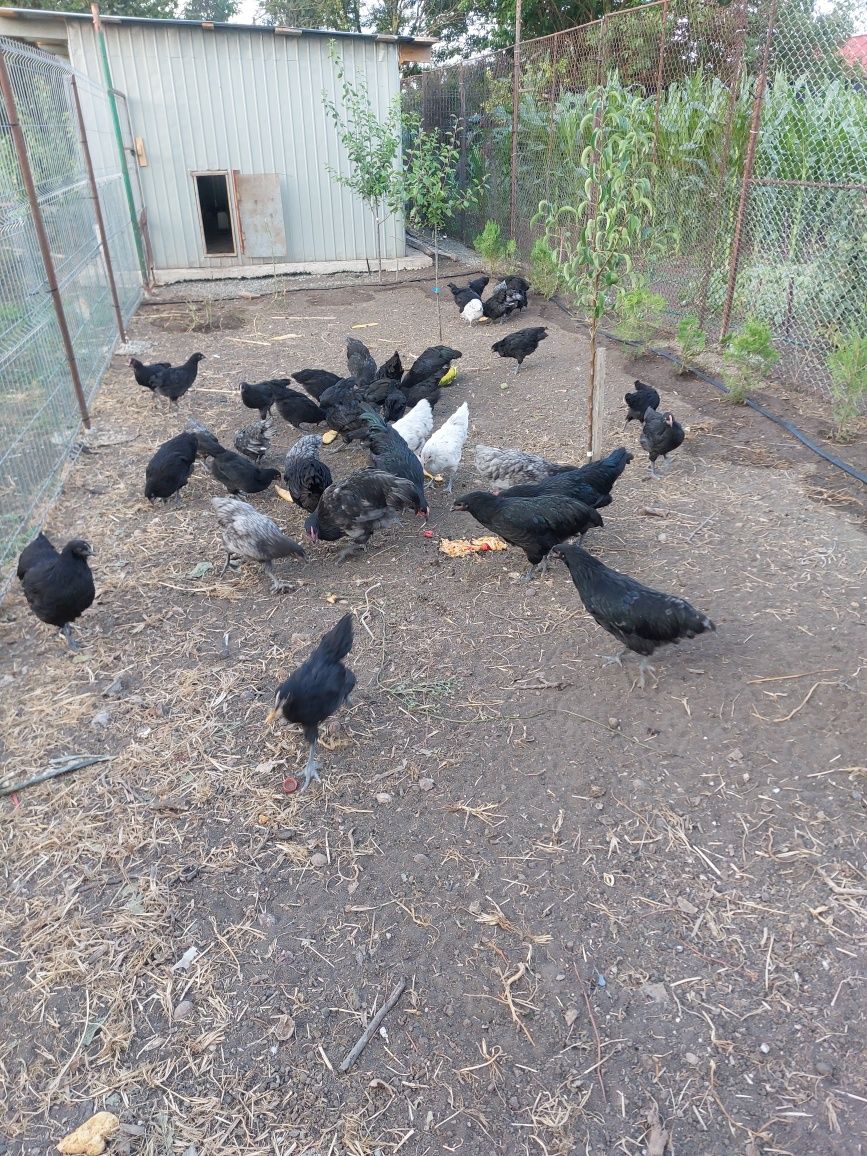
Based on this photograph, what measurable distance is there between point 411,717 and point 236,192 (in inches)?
582

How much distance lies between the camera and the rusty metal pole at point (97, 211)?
9.21 metres

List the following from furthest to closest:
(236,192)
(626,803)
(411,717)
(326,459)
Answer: (236,192) → (326,459) → (411,717) → (626,803)

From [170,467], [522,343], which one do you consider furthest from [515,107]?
[170,467]

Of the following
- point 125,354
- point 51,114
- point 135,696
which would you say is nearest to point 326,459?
point 135,696

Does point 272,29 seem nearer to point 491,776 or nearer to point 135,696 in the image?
point 135,696

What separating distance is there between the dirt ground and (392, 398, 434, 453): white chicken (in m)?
1.86

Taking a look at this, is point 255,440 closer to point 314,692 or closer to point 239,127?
point 314,692

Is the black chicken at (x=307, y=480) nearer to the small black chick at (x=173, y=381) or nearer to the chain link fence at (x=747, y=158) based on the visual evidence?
the small black chick at (x=173, y=381)

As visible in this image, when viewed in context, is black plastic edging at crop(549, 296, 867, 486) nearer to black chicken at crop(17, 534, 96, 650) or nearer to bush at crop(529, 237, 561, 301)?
bush at crop(529, 237, 561, 301)

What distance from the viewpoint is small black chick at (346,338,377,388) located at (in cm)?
866

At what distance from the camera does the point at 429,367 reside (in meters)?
8.53

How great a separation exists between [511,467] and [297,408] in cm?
277

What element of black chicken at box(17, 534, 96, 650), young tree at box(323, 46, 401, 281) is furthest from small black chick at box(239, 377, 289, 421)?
young tree at box(323, 46, 401, 281)

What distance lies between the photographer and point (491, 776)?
12.1ft
